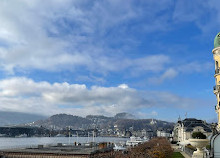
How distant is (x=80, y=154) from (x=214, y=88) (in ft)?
81.1

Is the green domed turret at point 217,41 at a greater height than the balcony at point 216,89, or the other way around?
the green domed turret at point 217,41

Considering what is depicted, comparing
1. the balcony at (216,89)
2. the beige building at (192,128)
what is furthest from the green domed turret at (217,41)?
the beige building at (192,128)

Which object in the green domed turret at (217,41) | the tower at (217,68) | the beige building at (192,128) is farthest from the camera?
the beige building at (192,128)

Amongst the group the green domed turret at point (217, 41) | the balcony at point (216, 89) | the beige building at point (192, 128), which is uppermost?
the green domed turret at point (217, 41)

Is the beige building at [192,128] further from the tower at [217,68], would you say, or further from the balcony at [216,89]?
the tower at [217,68]

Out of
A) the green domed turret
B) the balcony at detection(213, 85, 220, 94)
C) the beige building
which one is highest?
the green domed turret

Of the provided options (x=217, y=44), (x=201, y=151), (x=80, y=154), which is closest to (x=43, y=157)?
(x=80, y=154)

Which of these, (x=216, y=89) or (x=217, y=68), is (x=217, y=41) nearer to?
(x=217, y=68)

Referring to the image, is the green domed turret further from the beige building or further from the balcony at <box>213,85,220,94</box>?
the beige building

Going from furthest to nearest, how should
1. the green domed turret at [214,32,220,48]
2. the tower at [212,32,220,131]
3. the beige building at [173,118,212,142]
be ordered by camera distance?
1. the beige building at [173,118,212,142]
2. the green domed turret at [214,32,220,48]
3. the tower at [212,32,220,131]

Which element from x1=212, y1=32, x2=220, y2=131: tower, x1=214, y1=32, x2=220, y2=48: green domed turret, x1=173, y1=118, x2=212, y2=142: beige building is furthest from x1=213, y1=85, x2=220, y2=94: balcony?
x1=173, y1=118, x2=212, y2=142: beige building

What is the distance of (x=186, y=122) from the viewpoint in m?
98.4

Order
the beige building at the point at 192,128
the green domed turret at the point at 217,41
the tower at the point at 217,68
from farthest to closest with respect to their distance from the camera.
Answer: the beige building at the point at 192,128 → the green domed turret at the point at 217,41 → the tower at the point at 217,68

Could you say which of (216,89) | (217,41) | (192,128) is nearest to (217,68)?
(216,89)
